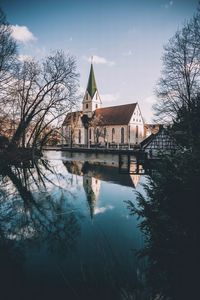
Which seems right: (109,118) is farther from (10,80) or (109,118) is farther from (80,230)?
(80,230)

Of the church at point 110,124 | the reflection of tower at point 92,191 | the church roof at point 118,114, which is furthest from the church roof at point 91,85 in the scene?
the reflection of tower at point 92,191

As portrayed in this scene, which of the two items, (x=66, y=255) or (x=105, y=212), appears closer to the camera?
(x=66, y=255)

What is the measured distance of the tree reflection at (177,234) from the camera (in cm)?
281

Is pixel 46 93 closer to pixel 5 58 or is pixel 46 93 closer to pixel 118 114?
pixel 5 58

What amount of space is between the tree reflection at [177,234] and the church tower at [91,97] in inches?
2813

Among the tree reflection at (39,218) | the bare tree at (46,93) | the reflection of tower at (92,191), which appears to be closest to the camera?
the tree reflection at (39,218)

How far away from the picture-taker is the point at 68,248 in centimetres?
458

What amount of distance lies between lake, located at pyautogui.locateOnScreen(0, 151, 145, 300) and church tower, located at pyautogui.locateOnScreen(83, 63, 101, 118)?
67.1 meters

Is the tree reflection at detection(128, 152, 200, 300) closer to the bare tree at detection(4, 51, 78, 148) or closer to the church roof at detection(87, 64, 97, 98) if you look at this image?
the bare tree at detection(4, 51, 78, 148)

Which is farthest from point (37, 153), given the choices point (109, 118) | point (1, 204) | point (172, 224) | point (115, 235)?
point (109, 118)

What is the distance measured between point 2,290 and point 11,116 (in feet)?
56.8

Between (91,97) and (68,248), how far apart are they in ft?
233

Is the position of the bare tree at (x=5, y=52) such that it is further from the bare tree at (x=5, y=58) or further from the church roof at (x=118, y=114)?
the church roof at (x=118, y=114)

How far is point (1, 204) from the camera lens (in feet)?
24.8
